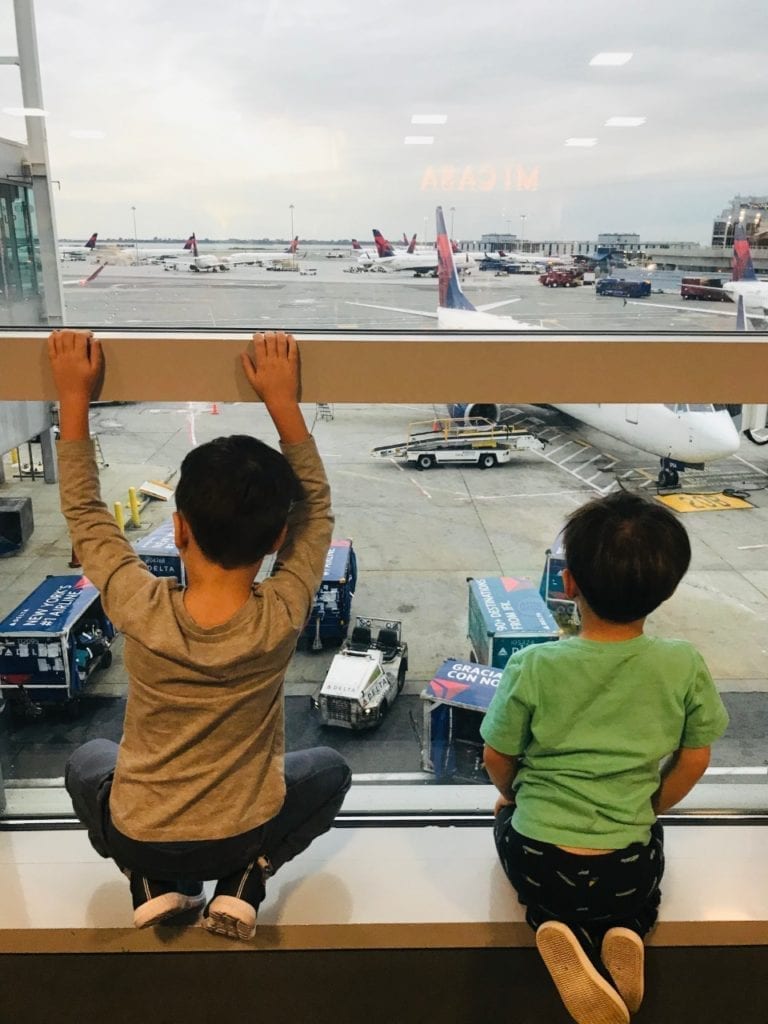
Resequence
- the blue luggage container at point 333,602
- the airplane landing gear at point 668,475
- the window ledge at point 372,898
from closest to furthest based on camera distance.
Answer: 1. the window ledge at point 372,898
2. the blue luggage container at point 333,602
3. the airplane landing gear at point 668,475

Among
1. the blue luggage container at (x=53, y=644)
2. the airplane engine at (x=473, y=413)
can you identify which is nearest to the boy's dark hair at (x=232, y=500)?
the blue luggage container at (x=53, y=644)

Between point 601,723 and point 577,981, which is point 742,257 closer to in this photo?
point 601,723

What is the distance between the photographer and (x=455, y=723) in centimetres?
338

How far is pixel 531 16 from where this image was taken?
6.02 ft

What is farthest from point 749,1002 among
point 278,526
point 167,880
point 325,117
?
point 325,117

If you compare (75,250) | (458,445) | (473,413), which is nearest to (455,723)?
(75,250)

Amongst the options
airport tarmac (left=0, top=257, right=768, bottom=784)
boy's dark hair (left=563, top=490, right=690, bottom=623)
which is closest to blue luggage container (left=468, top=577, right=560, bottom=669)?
airport tarmac (left=0, top=257, right=768, bottom=784)

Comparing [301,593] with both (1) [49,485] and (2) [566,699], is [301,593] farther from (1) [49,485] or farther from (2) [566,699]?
(1) [49,485]

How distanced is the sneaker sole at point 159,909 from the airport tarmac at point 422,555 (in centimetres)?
99

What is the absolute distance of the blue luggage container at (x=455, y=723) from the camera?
3297 millimetres

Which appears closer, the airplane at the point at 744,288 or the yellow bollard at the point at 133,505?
the airplane at the point at 744,288

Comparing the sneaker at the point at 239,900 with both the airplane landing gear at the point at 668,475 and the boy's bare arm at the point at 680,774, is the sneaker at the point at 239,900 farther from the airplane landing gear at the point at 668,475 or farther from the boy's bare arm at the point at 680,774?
the airplane landing gear at the point at 668,475

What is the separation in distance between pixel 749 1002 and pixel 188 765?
4.53 ft

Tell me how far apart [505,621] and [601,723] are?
8.79 feet
